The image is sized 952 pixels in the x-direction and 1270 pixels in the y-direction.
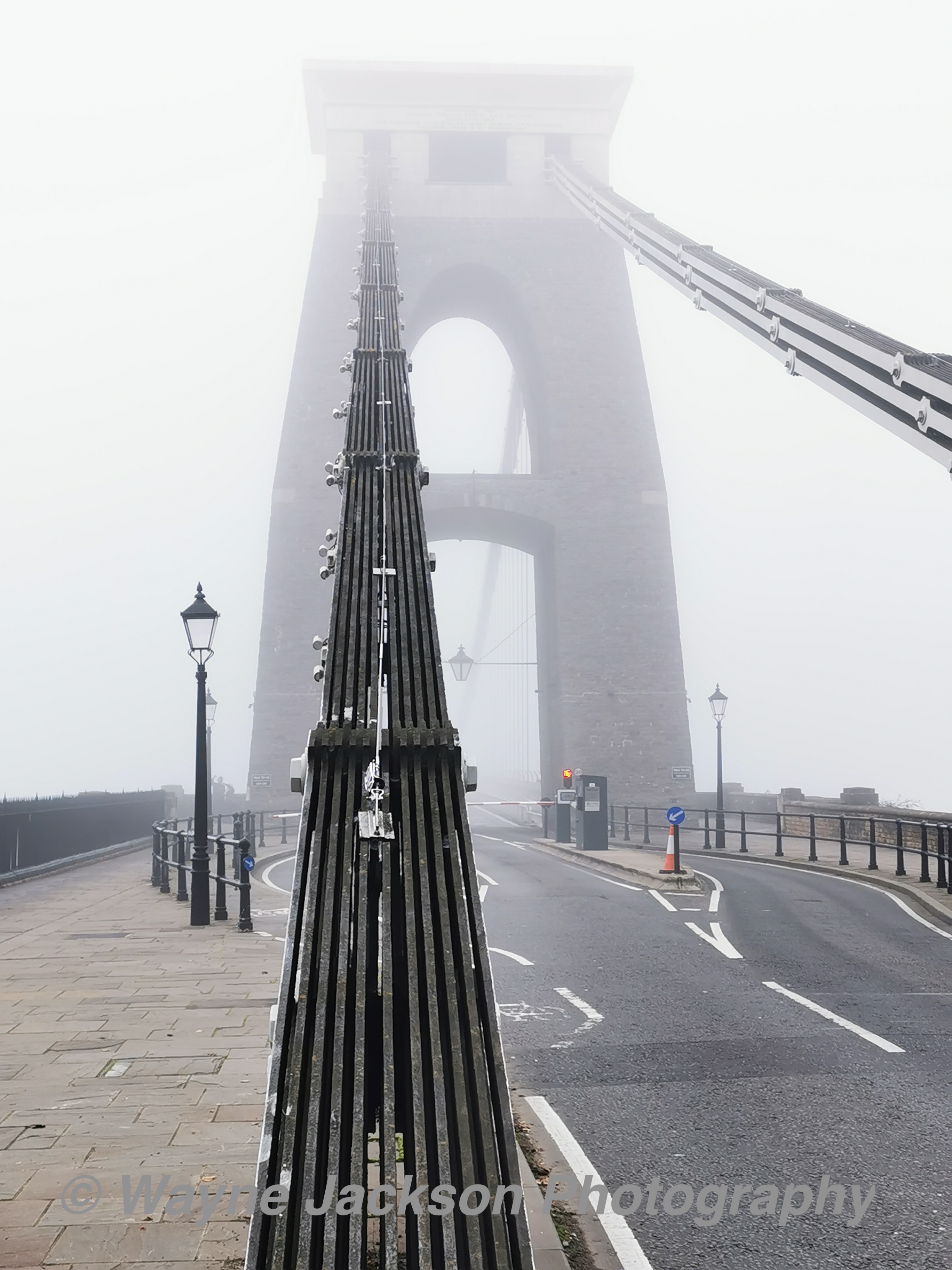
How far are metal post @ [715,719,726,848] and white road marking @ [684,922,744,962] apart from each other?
12357 mm

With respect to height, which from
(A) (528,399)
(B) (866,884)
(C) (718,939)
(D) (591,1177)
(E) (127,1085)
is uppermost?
(A) (528,399)

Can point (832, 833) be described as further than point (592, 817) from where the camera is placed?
Yes

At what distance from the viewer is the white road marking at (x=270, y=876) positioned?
696 inches

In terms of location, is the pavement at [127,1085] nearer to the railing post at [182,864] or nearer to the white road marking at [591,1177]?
the white road marking at [591,1177]

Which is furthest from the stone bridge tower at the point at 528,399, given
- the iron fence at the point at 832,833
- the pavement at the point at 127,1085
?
the pavement at the point at 127,1085

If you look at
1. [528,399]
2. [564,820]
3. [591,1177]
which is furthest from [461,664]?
[591,1177]

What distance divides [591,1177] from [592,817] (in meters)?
19.8

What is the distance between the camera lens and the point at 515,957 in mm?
11133

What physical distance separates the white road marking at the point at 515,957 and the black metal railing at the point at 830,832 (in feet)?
20.4

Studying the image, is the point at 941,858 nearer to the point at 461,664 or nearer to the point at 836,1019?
the point at 836,1019

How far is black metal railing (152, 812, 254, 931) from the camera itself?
1250 cm

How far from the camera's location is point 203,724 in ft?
46.4

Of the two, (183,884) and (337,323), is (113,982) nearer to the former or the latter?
(183,884)

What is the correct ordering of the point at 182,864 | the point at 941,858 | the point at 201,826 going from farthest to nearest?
the point at 182,864
the point at 941,858
the point at 201,826
